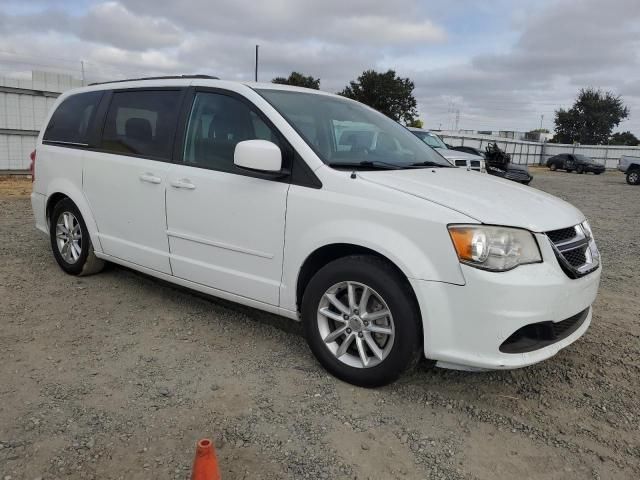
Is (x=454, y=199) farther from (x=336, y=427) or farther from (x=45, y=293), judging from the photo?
(x=45, y=293)

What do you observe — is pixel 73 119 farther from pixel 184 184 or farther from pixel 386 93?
pixel 386 93

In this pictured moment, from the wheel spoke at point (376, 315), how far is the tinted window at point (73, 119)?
3.15 meters

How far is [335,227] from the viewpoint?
3100 millimetres

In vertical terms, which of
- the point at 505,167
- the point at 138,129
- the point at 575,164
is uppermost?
the point at 138,129

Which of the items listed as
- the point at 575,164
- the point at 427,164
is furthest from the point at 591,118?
the point at 427,164

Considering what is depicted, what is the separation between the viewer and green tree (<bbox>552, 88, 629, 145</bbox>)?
67.1 m

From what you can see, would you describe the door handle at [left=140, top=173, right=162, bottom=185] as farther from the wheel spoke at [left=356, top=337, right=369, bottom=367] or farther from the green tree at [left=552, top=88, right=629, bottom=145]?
the green tree at [left=552, top=88, right=629, bottom=145]

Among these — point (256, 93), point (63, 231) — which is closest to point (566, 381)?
point (256, 93)

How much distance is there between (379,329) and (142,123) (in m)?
2.57

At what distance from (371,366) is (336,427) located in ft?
1.49

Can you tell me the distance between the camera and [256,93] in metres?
3.64

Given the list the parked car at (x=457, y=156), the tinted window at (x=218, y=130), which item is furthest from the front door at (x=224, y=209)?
the parked car at (x=457, y=156)

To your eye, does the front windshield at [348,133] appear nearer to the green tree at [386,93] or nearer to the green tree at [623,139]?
the green tree at [386,93]

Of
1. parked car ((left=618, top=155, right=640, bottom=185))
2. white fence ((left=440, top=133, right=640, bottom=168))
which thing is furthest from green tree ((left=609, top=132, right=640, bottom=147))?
parked car ((left=618, top=155, right=640, bottom=185))
